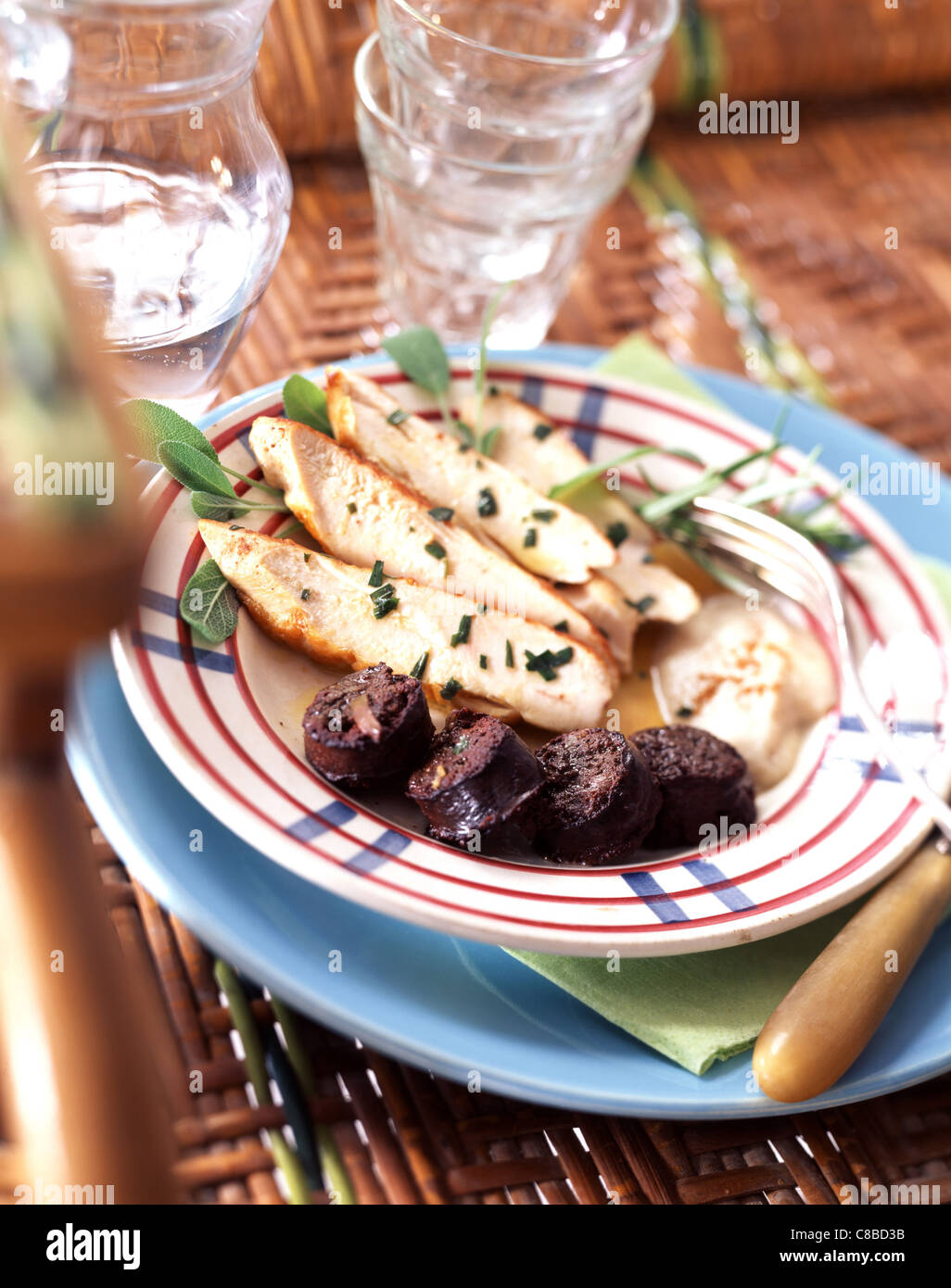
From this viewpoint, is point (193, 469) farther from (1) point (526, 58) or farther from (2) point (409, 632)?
(1) point (526, 58)

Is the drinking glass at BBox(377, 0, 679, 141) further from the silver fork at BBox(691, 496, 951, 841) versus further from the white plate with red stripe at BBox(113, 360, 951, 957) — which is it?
the silver fork at BBox(691, 496, 951, 841)

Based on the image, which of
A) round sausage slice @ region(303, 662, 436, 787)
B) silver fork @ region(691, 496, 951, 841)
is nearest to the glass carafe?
round sausage slice @ region(303, 662, 436, 787)

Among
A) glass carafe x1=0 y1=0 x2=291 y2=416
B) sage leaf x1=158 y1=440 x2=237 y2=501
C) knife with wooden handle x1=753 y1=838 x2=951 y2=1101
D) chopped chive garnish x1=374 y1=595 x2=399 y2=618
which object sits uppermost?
glass carafe x1=0 y1=0 x2=291 y2=416

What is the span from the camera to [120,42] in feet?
5.27

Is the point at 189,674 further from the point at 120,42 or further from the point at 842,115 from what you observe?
the point at 842,115

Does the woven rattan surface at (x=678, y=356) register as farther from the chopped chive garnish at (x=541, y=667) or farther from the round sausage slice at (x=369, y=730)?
the chopped chive garnish at (x=541, y=667)

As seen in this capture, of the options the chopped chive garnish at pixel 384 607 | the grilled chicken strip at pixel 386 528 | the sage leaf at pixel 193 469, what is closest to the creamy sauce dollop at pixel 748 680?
the grilled chicken strip at pixel 386 528

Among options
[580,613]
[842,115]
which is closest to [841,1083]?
[580,613]

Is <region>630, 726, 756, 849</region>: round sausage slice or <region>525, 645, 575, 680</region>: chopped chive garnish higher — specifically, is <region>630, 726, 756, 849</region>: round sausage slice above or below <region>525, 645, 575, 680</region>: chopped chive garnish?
below

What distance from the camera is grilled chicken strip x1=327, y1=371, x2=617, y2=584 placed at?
1.85m

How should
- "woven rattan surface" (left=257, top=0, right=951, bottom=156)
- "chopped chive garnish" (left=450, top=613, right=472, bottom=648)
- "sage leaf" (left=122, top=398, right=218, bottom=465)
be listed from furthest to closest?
"woven rattan surface" (left=257, top=0, right=951, bottom=156) < "chopped chive garnish" (left=450, top=613, right=472, bottom=648) < "sage leaf" (left=122, top=398, right=218, bottom=465)

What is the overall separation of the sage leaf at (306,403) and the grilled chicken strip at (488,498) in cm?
6

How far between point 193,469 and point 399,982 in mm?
731

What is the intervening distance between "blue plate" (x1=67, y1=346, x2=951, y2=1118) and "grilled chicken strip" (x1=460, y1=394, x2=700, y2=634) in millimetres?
710
